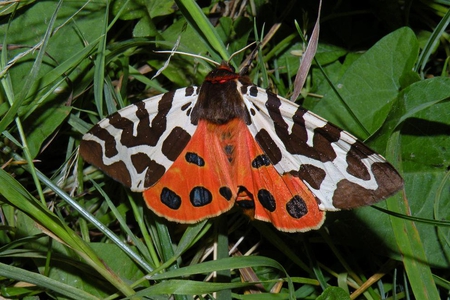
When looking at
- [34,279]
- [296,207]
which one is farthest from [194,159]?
[34,279]

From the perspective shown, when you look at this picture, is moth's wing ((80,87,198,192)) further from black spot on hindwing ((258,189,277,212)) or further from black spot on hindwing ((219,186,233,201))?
black spot on hindwing ((258,189,277,212))

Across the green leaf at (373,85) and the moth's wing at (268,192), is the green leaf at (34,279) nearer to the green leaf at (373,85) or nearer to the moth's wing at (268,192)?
the moth's wing at (268,192)

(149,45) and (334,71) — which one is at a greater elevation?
(149,45)

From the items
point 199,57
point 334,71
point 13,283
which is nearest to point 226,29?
point 199,57

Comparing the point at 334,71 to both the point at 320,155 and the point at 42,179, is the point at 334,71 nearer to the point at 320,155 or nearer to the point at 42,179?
the point at 320,155

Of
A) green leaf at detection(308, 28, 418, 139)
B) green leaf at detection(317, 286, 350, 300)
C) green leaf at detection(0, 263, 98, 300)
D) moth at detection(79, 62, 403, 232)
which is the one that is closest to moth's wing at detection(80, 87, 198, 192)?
moth at detection(79, 62, 403, 232)

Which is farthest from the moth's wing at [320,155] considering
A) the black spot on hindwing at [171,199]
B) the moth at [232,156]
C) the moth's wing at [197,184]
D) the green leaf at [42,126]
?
the green leaf at [42,126]

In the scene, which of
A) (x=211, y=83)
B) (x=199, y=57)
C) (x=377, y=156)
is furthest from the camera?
(x=199, y=57)
